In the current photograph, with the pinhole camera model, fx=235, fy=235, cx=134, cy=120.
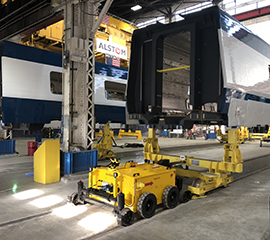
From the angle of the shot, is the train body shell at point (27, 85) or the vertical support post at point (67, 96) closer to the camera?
the vertical support post at point (67, 96)

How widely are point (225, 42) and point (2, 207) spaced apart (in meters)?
4.84

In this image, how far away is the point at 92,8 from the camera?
21.3ft

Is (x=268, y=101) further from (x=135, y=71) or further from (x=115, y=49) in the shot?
(x=115, y=49)

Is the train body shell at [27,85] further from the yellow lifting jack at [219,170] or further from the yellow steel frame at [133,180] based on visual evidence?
the yellow lifting jack at [219,170]

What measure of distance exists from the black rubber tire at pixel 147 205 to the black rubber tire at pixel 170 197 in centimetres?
28

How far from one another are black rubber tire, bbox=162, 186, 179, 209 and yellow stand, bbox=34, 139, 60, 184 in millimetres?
2921

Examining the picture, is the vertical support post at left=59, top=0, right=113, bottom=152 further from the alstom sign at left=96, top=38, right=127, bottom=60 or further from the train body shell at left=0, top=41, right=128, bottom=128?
the alstom sign at left=96, top=38, right=127, bottom=60

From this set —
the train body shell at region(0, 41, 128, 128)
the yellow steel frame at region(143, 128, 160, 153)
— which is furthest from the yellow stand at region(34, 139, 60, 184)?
the train body shell at region(0, 41, 128, 128)

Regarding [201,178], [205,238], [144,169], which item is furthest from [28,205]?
[201,178]

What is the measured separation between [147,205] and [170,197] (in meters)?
0.55

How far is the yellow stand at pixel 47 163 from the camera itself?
17.6 feet

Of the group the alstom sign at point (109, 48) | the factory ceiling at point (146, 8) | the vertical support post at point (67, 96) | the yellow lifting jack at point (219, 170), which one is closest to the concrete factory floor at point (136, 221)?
the yellow lifting jack at point (219, 170)

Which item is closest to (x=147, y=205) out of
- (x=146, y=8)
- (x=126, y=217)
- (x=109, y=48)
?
(x=126, y=217)

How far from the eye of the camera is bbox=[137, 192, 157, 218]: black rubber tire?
332cm
